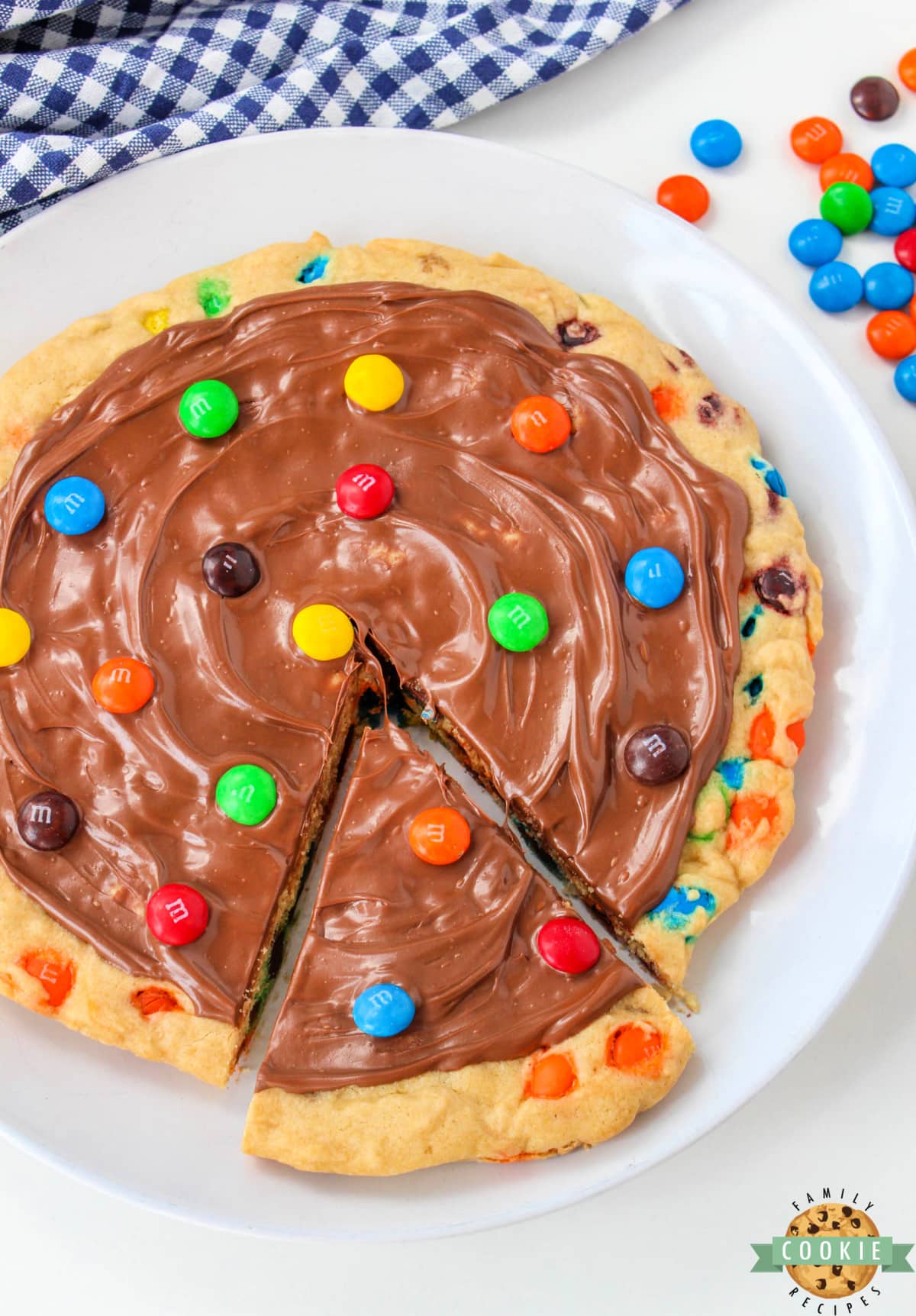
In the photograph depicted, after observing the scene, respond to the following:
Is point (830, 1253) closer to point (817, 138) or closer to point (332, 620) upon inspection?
point (332, 620)

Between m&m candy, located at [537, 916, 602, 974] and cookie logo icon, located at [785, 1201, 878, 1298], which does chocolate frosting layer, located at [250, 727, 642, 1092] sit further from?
cookie logo icon, located at [785, 1201, 878, 1298]

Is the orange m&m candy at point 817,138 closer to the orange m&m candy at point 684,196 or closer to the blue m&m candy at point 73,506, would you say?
the orange m&m candy at point 684,196

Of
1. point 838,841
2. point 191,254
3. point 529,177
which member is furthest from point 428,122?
point 838,841

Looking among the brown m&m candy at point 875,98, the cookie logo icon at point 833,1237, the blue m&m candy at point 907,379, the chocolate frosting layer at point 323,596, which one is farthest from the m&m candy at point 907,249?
the cookie logo icon at point 833,1237

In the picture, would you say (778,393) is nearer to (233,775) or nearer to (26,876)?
(233,775)

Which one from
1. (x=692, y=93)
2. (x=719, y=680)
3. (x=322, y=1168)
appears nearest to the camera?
(x=322, y=1168)
